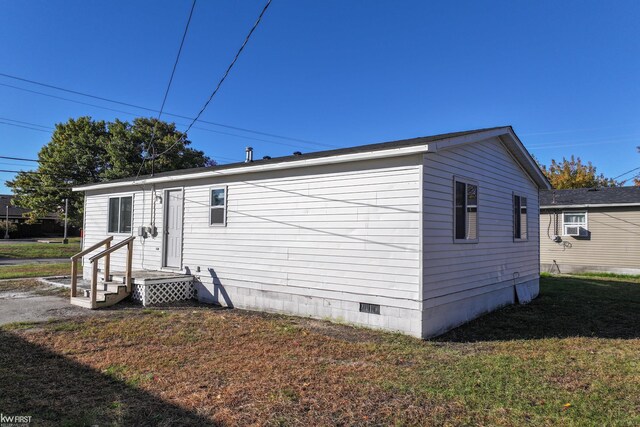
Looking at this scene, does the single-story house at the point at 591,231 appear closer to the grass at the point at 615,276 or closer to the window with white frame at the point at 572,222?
the window with white frame at the point at 572,222

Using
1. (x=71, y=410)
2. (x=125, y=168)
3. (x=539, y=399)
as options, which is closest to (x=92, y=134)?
(x=125, y=168)

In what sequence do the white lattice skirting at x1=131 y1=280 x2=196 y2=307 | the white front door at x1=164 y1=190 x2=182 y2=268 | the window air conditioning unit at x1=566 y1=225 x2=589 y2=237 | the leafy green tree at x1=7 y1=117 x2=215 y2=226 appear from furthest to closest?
1. the leafy green tree at x1=7 y1=117 x2=215 y2=226
2. the window air conditioning unit at x1=566 y1=225 x2=589 y2=237
3. the white front door at x1=164 y1=190 x2=182 y2=268
4. the white lattice skirting at x1=131 y1=280 x2=196 y2=307

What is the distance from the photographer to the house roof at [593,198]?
52.1ft

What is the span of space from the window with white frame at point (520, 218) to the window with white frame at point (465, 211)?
8.51 feet

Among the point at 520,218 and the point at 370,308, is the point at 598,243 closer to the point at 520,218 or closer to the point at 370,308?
the point at 520,218

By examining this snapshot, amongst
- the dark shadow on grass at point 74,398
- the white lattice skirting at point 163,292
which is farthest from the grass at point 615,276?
the dark shadow on grass at point 74,398

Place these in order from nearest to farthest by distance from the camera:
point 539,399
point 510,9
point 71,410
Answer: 1. point 71,410
2. point 539,399
3. point 510,9

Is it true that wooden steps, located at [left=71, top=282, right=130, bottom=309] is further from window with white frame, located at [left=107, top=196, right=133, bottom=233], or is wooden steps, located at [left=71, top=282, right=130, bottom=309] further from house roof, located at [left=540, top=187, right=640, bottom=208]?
house roof, located at [left=540, top=187, right=640, bottom=208]

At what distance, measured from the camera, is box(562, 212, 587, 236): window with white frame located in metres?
16.7

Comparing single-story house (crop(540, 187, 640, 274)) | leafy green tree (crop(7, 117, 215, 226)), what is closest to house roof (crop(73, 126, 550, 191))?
single-story house (crop(540, 187, 640, 274))

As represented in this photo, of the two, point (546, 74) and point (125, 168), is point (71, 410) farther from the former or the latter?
point (125, 168)

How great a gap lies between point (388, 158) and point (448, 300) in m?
2.65

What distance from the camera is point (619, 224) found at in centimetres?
1595

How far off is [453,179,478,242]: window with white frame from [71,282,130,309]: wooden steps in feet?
23.3
